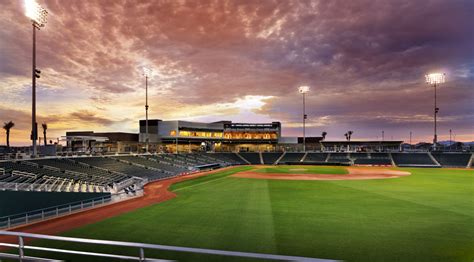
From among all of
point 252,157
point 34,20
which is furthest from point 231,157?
point 34,20

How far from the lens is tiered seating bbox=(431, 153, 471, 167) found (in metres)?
67.0

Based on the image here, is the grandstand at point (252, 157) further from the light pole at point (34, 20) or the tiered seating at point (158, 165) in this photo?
the light pole at point (34, 20)

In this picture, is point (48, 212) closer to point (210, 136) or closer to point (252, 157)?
point (252, 157)

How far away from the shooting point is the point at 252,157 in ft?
287

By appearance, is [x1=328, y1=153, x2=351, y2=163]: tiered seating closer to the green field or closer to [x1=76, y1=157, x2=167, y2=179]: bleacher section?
[x1=76, y1=157, x2=167, y2=179]: bleacher section

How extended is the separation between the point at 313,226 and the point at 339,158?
67.9 m

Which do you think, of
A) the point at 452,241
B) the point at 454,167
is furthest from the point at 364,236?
the point at 454,167

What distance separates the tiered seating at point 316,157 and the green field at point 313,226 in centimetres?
5443

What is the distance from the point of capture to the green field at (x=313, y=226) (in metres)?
12.8

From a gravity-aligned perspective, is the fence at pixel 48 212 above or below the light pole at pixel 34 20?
below

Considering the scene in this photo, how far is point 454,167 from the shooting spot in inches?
2589

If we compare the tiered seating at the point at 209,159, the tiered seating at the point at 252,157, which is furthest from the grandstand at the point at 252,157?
the tiered seating at the point at 209,159

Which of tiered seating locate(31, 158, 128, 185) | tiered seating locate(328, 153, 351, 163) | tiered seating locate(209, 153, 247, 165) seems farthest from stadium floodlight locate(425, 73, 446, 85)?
tiered seating locate(31, 158, 128, 185)

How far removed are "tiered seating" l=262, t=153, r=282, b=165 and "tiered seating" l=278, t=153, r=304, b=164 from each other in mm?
2102
